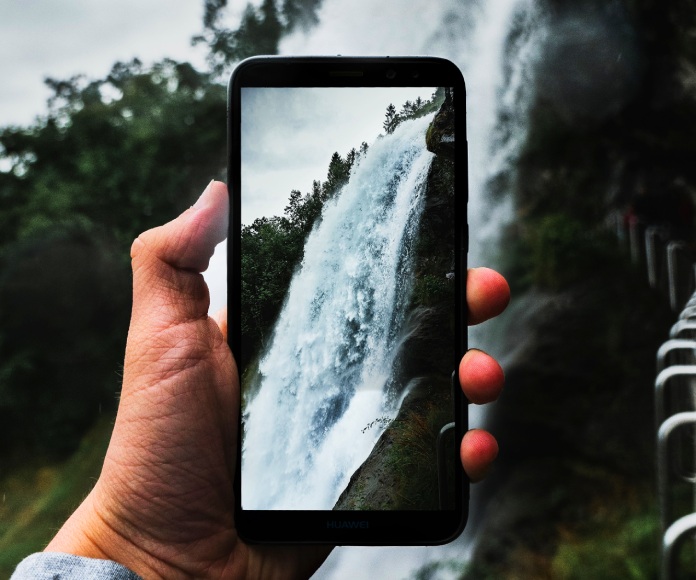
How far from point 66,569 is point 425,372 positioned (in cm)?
37

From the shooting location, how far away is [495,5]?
1805mm

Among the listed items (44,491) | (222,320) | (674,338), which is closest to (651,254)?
(674,338)

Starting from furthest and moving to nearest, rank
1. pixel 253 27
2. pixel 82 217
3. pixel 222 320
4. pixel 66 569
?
pixel 82 217 < pixel 253 27 < pixel 222 320 < pixel 66 569

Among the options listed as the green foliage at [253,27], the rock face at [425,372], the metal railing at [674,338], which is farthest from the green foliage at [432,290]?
the green foliage at [253,27]

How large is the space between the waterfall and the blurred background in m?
1.15

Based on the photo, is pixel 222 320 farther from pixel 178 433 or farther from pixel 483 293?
pixel 483 293

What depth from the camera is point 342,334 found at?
0.67 meters

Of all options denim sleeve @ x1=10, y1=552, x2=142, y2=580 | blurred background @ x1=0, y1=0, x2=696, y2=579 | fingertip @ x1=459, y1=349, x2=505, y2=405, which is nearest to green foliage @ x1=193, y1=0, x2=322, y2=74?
blurred background @ x1=0, y1=0, x2=696, y2=579

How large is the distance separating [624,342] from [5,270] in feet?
5.50

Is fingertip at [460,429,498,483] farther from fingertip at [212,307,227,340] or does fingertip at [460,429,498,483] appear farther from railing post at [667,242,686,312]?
railing post at [667,242,686,312]

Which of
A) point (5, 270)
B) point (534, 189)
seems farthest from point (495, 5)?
point (5, 270)

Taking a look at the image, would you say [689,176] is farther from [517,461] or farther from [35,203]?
[35,203]

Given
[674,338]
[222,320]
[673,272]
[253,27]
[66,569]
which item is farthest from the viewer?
[253,27]

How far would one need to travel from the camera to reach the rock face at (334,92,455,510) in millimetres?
657
